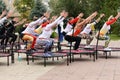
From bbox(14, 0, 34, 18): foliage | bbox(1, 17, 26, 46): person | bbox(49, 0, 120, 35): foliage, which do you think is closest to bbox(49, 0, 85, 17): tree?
bbox(49, 0, 120, 35): foliage

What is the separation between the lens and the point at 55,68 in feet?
48.9

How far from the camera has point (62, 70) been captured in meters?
14.4

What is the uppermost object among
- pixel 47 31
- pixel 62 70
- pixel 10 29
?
pixel 10 29

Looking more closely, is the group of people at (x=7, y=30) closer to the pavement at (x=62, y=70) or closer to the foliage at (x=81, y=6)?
the pavement at (x=62, y=70)

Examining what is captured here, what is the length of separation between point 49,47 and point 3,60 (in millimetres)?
2532

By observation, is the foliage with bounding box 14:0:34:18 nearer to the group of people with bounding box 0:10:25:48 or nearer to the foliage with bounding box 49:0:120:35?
the foliage with bounding box 49:0:120:35

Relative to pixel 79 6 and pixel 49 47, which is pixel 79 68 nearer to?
pixel 49 47

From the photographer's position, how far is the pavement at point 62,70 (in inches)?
503

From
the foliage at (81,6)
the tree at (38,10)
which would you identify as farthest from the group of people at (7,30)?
the tree at (38,10)

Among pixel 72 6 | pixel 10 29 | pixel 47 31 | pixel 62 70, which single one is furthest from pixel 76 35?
pixel 72 6

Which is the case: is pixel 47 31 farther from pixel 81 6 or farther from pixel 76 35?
pixel 81 6

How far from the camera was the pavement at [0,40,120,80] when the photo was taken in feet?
41.9

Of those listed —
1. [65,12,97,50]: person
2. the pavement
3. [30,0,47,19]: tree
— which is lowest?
the pavement

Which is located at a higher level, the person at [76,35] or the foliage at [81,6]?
the foliage at [81,6]
